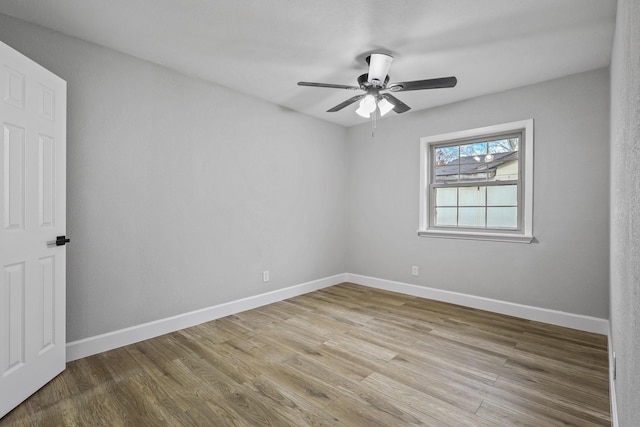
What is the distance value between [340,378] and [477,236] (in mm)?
2471

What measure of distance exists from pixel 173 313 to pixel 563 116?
4.36 meters

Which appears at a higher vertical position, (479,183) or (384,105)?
(384,105)

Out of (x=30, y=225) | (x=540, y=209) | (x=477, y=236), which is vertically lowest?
(x=477, y=236)

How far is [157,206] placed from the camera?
2.90 meters

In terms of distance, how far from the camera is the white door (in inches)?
69.8

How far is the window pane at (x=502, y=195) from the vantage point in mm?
3565

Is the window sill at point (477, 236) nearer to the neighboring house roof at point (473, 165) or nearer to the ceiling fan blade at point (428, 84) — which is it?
the neighboring house roof at point (473, 165)

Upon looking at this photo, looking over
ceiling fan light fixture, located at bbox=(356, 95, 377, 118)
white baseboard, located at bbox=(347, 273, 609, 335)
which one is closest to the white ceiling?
ceiling fan light fixture, located at bbox=(356, 95, 377, 118)

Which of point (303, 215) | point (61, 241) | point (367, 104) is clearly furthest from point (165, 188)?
point (367, 104)

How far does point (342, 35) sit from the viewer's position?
2.41 m

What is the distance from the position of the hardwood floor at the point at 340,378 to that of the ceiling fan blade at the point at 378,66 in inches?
93.9

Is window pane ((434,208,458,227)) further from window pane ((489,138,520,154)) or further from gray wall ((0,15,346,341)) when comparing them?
gray wall ((0,15,346,341))

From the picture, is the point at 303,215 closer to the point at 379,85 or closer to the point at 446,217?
the point at 446,217

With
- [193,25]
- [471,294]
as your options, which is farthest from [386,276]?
[193,25]
